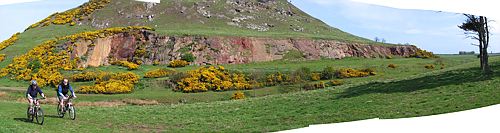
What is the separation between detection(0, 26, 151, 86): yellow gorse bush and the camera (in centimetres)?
4522

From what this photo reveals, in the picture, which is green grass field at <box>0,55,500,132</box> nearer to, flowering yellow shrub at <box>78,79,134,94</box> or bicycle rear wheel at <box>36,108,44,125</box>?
bicycle rear wheel at <box>36,108,44,125</box>

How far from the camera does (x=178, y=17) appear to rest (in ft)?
235

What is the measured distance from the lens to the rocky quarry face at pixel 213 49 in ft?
185

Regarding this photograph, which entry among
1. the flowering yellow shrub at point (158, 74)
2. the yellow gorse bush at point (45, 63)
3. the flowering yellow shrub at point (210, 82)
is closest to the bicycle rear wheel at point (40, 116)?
the flowering yellow shrub at point (210, 82)

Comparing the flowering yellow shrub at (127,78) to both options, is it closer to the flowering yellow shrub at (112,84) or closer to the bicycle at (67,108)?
the flowering yellow shrub at (112,84)

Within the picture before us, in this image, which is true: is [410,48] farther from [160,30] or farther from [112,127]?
[112,127]

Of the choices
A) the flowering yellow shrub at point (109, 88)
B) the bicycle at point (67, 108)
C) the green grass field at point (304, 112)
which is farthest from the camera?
the flowering yellow shrub at point (109, 88)

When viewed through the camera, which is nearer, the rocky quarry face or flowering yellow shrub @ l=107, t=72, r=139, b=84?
flowering yellow shrub @ l=107, t=72, r=139, b=84

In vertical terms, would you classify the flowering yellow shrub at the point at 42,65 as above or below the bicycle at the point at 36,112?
above

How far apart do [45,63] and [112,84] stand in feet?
50.6

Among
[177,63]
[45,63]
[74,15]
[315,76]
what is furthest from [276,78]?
[74,15]

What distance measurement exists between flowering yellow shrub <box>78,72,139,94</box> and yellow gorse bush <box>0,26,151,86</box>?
382 cm

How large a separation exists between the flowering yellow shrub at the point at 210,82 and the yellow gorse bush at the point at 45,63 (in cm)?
1063

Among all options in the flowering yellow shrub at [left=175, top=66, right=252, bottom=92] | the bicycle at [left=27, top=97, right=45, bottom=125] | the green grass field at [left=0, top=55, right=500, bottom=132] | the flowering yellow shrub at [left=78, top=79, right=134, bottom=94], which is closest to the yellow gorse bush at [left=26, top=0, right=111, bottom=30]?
the flowering yellow shrub at [left=78, top=79, right=134, bottom=94]
